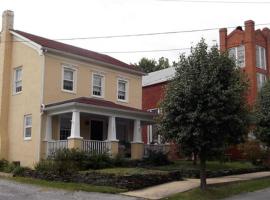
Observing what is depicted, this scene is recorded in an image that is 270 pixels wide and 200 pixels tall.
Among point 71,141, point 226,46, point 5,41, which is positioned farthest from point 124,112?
point 226,46

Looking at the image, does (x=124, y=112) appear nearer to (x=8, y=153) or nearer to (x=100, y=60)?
(x=100, y=60)

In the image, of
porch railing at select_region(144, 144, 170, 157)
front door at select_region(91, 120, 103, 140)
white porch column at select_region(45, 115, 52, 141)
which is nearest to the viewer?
white porch column at select_region(45, 115, 52, 141)

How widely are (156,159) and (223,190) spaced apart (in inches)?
349

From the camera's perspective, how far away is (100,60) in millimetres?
30375

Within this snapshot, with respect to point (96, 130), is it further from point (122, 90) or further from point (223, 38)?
point (223, 38)

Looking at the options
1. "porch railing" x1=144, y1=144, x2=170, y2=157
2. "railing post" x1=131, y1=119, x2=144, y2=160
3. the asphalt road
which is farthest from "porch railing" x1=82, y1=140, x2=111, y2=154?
the asphalt road

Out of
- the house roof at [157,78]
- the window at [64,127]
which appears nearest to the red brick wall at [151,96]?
the house roof at [157,78]

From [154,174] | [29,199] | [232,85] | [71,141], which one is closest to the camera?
[29,199]

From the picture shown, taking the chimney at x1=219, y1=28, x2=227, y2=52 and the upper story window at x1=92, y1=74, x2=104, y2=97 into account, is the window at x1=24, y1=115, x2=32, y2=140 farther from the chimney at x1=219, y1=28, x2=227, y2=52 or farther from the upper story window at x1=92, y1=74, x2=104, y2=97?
the chimney at x1=219, y1=28, x2=227, y2=52

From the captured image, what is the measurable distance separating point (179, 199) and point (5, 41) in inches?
716

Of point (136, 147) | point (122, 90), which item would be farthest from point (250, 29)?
point (136, 147)

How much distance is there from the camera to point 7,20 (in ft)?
99.4

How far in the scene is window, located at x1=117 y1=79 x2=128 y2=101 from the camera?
105 ft

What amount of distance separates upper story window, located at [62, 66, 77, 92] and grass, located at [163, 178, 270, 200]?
41.1ft
